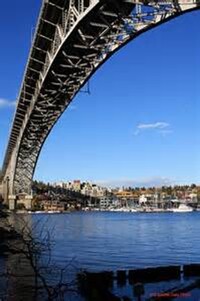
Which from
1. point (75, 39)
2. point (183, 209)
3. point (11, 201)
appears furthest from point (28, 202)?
point (75, 39)

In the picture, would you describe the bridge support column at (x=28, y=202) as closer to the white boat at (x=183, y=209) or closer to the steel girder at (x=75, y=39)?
the steel girder at (x=75, y=39)

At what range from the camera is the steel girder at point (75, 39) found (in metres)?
22.4

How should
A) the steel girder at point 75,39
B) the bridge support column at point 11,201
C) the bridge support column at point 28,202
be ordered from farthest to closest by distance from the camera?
the bridge support column at point 28,202, the bridge support column at point 11,201, the steel girder at point 75,39

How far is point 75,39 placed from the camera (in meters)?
26.8

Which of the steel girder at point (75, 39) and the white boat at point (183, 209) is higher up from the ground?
the steel girder at point (75, 39)

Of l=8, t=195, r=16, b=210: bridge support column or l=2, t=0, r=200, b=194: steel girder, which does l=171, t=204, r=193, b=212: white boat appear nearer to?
l=8, t=195, r=16, b=210: bridge support column

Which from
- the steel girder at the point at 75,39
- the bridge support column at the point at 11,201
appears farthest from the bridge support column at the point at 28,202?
the steel girder at the point at 75,39

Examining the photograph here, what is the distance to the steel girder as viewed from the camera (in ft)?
73.5

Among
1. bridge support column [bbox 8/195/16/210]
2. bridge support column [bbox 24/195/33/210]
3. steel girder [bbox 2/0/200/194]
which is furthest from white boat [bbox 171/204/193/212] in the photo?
steel girder [bbox 2/0/200/194]

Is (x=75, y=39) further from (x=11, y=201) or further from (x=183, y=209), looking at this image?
(x=183, y=209)

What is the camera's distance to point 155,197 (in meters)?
186

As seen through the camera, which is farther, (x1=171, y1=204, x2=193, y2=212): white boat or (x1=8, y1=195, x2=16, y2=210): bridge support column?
(x1=171, y1=204, x2=193, y2=212): white boat

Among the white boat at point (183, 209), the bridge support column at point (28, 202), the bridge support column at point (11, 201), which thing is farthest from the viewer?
the white boat at point (183, 209)

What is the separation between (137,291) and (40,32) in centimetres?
1755
